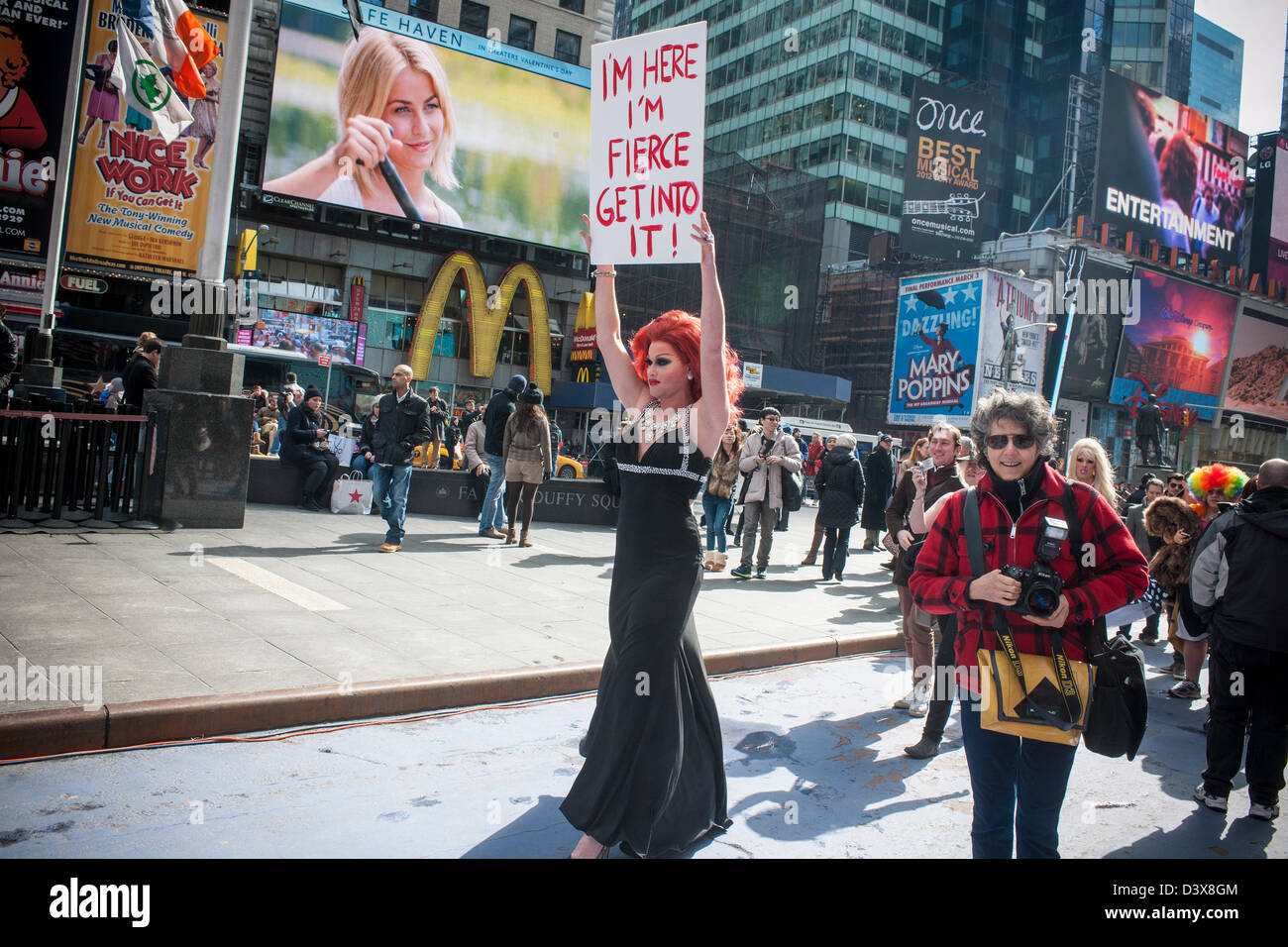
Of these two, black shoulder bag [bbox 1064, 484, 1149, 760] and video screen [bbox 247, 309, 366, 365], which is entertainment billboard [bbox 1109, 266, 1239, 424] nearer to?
video screen [bbox 247, 309, 366, 365]

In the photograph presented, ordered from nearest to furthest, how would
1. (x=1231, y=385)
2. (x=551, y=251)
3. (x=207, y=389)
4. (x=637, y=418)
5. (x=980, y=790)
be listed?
(x=980, y=790) < (x=637, y=418) < (x=207, y=389) < (x=551, y=251) < (x=1231, y=385)

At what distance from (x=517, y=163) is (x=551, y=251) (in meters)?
5.37

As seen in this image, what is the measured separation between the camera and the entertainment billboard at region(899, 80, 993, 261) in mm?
42406

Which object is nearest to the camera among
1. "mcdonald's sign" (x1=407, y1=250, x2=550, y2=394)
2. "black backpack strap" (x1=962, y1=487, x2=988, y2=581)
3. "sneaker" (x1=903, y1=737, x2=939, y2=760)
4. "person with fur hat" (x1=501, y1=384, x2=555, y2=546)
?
"black backpack strap" (x1=962, y1=487, x2=988, y2=581)

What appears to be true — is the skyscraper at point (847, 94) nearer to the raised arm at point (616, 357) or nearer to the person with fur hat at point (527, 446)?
the person with fur hat at point (527, 446)

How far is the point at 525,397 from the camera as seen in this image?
11.2m

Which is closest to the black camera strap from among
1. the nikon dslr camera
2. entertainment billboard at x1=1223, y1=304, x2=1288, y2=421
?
the nikon dslr camera

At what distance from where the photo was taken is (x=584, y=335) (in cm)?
3859

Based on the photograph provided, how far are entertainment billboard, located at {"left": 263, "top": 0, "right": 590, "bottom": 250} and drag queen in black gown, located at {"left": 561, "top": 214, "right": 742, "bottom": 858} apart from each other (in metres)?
32.2

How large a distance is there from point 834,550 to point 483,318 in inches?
1097

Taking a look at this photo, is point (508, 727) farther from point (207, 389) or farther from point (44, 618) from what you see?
point (207, 389)

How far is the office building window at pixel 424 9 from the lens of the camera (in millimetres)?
36406

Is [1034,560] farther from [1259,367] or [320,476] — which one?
[1259,367]

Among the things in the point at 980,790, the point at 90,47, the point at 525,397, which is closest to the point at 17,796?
the point at 980,790
